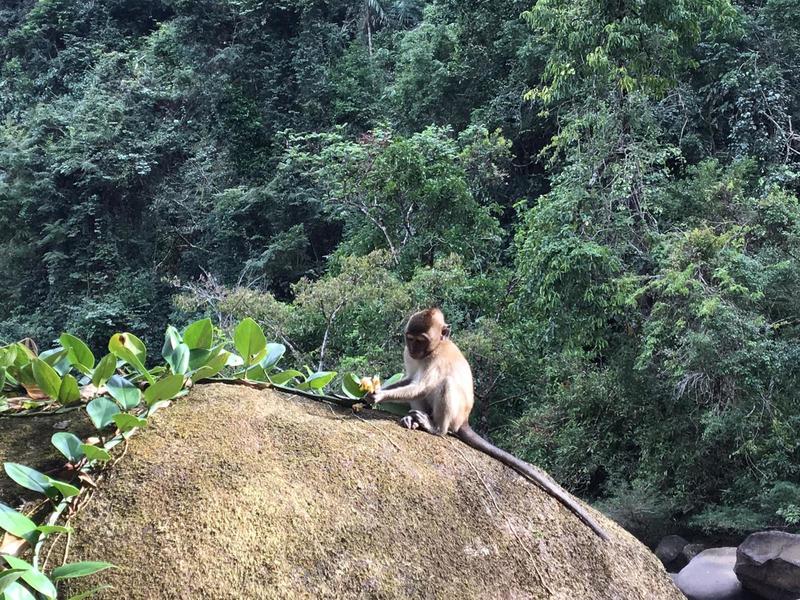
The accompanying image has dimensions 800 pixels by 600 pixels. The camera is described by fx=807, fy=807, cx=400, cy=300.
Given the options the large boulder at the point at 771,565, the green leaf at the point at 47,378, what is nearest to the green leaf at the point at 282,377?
the green leaf at the point at 47,378

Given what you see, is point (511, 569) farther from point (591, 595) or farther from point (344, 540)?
point (344, 540)

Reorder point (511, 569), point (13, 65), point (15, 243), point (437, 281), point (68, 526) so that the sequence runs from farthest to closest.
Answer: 1. point (13, 65)
2. point (15, 243)
3. point (437, 281)
4. point (511, 569)
5. point (68, 526)

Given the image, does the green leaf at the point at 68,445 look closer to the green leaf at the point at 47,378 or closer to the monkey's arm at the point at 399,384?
the green leaf at the point at 47,378

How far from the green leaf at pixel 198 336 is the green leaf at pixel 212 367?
0.06m

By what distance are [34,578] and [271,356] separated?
4.16 ft

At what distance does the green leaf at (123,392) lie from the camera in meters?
2.19

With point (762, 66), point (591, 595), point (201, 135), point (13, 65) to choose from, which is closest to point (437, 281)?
point (762, 66)

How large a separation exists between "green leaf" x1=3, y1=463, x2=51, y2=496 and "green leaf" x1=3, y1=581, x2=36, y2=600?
10.6 inches

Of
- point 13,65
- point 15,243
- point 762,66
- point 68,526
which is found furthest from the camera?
point 13,65

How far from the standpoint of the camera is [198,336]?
8.48 ft

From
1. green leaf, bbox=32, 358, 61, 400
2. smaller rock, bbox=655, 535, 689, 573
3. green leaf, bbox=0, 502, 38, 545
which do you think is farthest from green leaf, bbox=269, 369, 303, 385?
smaller rock, bbox=655, 535, 689, 573

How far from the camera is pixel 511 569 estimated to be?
2496mm

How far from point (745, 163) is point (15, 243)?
1795 cm

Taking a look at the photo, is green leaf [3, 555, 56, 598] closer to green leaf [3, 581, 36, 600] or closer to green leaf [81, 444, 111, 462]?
green leaf [3, 581, 36, 600]
